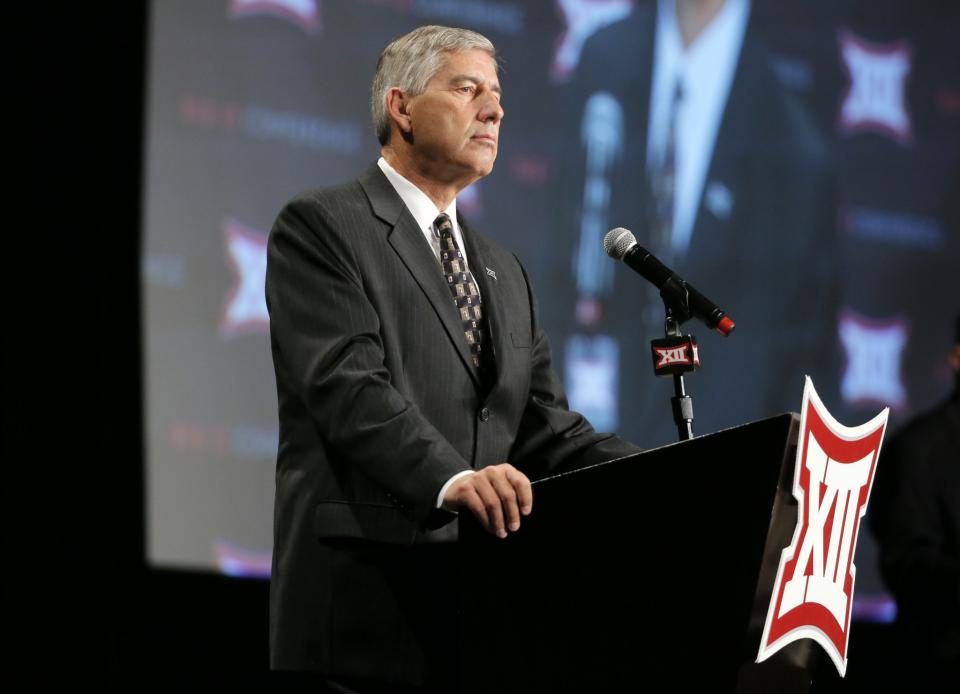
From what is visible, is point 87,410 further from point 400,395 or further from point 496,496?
point 496,496

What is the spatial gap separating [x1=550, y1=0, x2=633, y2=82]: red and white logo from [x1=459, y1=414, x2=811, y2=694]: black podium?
304 cm

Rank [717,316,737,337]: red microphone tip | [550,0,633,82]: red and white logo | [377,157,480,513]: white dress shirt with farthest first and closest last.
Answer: [550,0,633,82]: red and white logo < [377,157,480,513]: white dress shirt < [717,316,737,337]: red microphone tip

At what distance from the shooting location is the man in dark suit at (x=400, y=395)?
181 centimetres

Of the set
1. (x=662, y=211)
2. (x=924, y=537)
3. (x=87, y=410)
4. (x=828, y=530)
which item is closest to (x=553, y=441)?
(x=828, y=530)

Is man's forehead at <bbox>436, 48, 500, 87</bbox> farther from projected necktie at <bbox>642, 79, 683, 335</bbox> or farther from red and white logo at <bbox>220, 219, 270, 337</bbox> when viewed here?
projected necktie at <bbox>642, 79, 683, 335</bbox>

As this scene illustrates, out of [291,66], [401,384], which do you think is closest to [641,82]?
[291,66]

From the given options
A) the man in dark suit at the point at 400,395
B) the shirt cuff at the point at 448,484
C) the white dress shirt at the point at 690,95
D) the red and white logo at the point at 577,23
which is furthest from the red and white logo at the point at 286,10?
the shirt cuff at the point at 448,484

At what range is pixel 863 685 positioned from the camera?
17.0 feet

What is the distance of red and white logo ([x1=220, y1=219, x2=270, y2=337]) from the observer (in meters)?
4.07

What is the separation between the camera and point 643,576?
5.51 feet

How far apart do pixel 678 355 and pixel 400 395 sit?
508 millimetres

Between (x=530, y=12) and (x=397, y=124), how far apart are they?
241cm

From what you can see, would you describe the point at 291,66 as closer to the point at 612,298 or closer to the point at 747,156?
the point at 612,298

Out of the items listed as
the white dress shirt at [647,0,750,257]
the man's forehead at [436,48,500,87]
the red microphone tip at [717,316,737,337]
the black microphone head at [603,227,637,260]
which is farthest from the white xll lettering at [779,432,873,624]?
the white dress shirt at [647,0,750,257]
